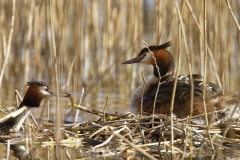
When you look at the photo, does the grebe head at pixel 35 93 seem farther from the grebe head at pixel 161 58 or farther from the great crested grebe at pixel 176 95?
the grebe head at pixel 161 58

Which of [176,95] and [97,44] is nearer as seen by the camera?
[176,95]

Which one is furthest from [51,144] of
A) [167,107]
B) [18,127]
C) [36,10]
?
[36,10]

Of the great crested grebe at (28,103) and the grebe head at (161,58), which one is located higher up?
the grebe head at (161,58)

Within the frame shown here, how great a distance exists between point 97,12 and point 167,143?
216 inches

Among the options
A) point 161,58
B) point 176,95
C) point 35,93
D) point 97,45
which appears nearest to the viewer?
point 176,95

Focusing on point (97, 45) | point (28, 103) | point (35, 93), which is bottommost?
point (28, 103)

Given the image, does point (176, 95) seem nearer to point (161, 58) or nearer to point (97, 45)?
point (161, 58)

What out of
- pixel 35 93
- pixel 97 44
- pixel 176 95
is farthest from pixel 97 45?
pixel 176 95

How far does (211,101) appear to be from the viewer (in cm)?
577

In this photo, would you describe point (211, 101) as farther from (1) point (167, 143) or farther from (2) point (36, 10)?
(2) point (36, 10)

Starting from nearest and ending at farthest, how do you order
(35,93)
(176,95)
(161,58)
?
1. (176,95)
2. (35,93)
3. (161,58)

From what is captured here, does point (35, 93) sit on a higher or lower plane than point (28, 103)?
higher

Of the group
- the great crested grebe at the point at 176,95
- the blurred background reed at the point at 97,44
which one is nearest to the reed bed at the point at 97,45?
the blurred background reed at the point at 97,44

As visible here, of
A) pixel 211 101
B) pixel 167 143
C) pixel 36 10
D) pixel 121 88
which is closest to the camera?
pixel 167 143
